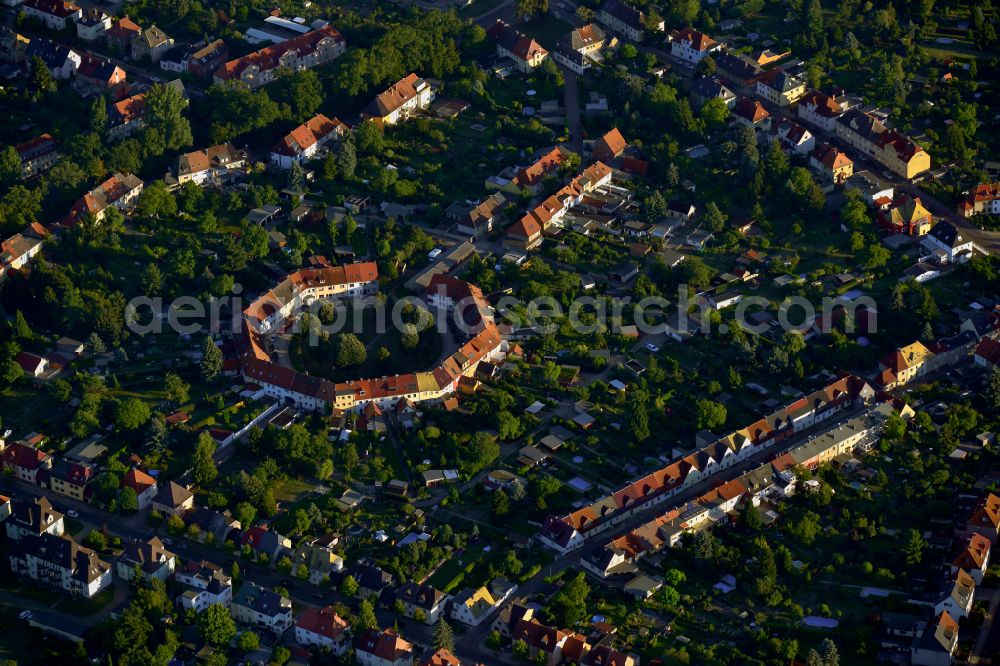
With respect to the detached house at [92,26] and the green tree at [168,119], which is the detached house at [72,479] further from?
the detached house at [92,26]

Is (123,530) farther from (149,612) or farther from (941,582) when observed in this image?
(941,582)

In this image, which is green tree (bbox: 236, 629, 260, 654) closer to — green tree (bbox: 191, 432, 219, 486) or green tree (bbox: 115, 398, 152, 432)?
green tree (bbox: 191, 432, 219, 486)

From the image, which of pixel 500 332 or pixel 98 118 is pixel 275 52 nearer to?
pixel 98 118

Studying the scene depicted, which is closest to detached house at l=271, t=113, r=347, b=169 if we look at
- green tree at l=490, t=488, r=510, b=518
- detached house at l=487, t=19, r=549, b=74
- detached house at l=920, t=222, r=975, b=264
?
detached house at l=487, t=19, r=549, b=74

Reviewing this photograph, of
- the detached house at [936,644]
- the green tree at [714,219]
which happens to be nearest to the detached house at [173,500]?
the detached house at [936,644]

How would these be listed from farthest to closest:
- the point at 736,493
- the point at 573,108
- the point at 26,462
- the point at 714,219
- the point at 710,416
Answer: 1. the point at 573,108
2. the point at 714,219
3. the point at 710,416
4. the point at 26,462
5. the point at 736,493

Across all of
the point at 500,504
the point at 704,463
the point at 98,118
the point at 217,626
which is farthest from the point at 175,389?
the point at 704,463

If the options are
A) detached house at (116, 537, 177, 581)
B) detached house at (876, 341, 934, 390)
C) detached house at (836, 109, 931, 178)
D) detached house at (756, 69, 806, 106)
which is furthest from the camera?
detached house at (756, 69, 806, 106)
